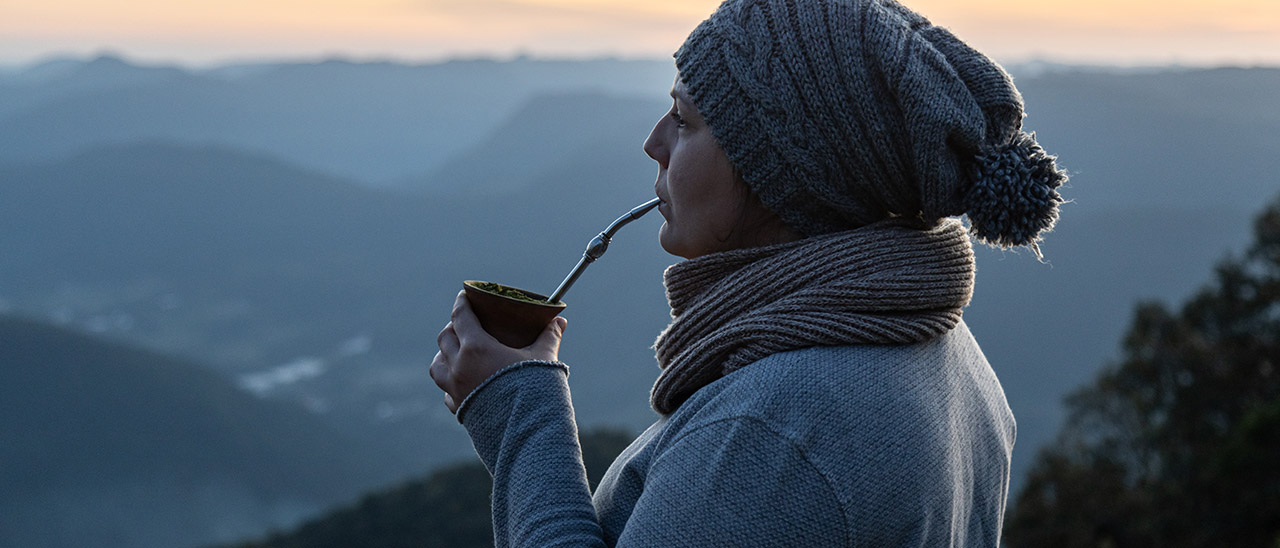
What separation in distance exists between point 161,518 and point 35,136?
122 metres

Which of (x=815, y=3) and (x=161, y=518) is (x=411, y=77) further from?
(x=815, y=3)

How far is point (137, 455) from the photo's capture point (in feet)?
183

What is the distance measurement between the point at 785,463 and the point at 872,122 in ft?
1.30

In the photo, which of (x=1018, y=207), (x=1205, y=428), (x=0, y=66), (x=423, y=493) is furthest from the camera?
(x=0, y=66)

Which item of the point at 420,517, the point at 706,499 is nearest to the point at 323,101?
the point at 420,517

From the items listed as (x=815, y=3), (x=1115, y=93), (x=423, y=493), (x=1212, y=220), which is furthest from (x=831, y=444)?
(x=1115, y=93)

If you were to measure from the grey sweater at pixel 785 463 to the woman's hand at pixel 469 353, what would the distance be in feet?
0.22

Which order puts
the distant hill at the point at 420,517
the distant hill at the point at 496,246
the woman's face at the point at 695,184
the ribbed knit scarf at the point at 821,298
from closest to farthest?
1. the ribbed knit scarf at the point at 821,298
2. the woman's face at the point at 695,184
3. the distant hill at the point at 420,517
4. the distant hill at the point at 496,246

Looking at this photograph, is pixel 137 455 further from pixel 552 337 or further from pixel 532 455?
pixel 532 455

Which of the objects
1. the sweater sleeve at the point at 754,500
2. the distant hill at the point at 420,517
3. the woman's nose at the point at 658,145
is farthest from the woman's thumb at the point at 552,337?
the distant hill at the point at 420,517

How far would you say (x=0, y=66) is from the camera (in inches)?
7131

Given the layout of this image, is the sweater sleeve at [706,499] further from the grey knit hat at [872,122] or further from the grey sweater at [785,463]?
the grey knit hat at [872,122]

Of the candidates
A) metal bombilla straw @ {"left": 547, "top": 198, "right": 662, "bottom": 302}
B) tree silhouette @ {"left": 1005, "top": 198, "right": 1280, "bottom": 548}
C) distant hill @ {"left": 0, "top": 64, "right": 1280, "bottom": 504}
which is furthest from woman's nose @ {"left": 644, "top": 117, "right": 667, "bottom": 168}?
distant hill @ {"left": 0, "top": 64, "right": 1280, "bottom": 504}

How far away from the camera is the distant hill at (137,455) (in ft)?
171
